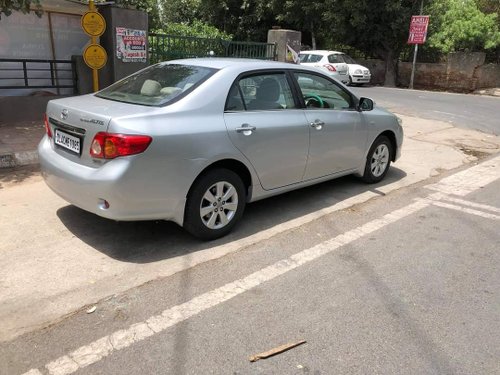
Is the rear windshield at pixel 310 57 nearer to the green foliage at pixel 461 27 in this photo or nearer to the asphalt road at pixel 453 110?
the asphalt road at pixel 453 110

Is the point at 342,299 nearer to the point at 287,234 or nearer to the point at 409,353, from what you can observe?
the point at 409,353

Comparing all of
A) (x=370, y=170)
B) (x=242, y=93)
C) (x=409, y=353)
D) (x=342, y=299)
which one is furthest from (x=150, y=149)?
(x=370, y=170)

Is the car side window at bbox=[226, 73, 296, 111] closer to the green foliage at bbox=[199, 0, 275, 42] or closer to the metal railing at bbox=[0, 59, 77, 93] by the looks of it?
the metal railing at bbox=[0, 59, 77, 93]

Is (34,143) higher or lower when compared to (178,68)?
lower

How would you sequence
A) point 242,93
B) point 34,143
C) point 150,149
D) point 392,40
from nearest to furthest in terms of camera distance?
point 150,149
point 242,93
point 34,143
point 392,40

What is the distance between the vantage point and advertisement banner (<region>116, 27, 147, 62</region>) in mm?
9125

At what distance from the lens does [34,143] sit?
7215mm

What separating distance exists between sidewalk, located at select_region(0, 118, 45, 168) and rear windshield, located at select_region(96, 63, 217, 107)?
99.2 inches

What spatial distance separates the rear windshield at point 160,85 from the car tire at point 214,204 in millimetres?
775

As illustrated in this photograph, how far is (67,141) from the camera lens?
414cm

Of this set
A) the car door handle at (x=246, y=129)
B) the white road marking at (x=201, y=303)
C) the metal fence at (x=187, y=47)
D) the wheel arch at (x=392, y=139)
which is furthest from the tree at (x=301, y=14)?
the car door handle at (x=246, y=129)

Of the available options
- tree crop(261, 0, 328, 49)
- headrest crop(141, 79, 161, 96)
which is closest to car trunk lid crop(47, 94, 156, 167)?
headrest crop(141, 79, 161, 96)

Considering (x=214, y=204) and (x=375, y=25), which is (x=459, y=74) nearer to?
(x=375, y=25)

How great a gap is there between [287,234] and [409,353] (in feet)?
6.33
